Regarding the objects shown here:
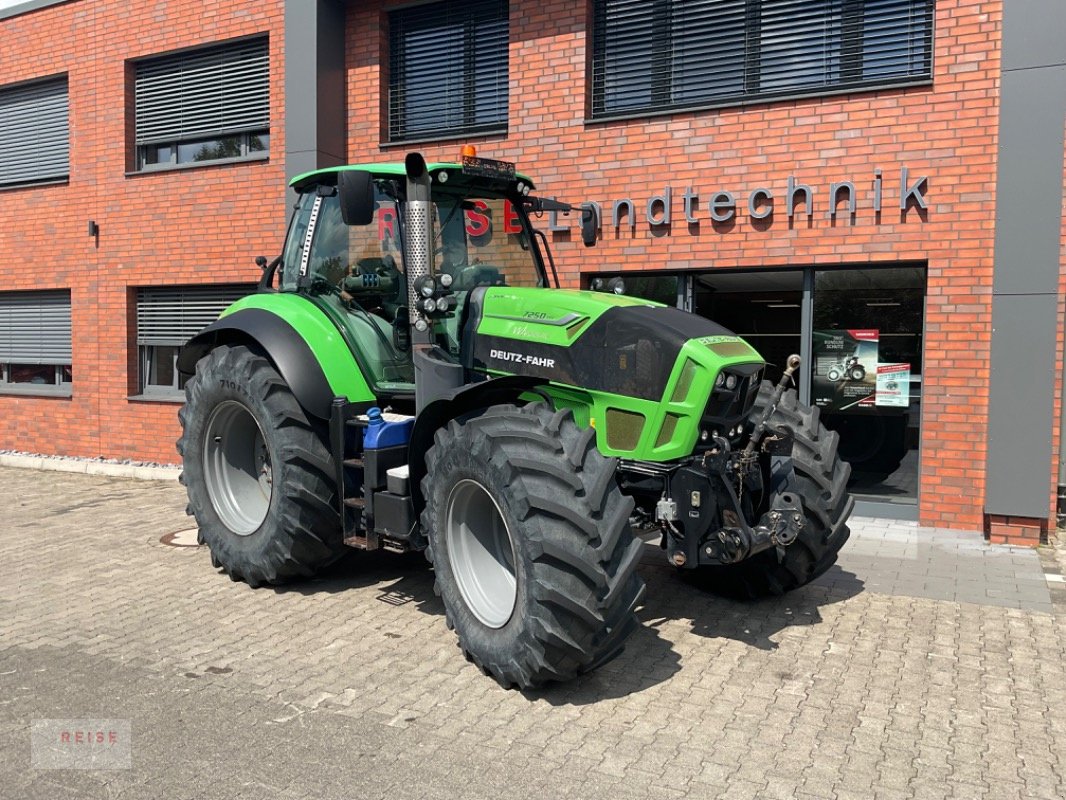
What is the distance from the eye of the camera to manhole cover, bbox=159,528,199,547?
23.8ft

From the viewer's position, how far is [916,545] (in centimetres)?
739

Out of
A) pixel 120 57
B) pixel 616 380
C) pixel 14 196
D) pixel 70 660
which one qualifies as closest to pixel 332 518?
pixel 70 660

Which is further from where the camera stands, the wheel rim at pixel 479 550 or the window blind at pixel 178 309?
the window blind at pixel 178 309

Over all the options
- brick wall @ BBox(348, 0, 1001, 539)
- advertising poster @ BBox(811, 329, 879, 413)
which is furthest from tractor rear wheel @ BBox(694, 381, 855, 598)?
advertising poster @ BBox(811, 329, 879, 413)

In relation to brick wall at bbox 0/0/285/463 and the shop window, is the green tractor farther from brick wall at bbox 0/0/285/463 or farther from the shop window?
brick wall at bbox 0/0/285/463

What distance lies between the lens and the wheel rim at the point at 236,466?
6379 millimetres

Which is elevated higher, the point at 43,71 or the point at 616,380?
the point at 43,71

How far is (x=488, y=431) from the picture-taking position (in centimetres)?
439

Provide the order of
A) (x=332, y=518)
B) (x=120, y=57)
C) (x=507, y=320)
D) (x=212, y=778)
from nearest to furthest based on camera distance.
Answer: (x=212, y=778)
(x=507, y=320)
(x=332, y=518)
(x=120, y=57)

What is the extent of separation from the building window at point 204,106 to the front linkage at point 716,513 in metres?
7.89

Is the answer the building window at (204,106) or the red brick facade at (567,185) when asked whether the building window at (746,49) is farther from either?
the building window at (204,106)

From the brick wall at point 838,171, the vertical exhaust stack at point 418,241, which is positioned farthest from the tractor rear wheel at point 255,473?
the brick wall at point 838,171

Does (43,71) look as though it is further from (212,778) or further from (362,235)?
(212,778)

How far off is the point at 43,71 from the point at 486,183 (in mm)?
9327
